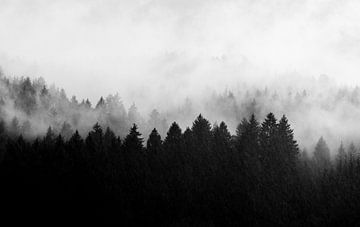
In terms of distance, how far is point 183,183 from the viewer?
112 meters

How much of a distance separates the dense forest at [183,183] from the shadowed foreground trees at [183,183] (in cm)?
18

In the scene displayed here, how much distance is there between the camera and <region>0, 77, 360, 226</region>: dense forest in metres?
106

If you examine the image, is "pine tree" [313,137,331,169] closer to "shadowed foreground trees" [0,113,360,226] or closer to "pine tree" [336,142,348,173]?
"pine tree" [336,142,348,173]

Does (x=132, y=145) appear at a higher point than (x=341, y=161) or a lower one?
lower

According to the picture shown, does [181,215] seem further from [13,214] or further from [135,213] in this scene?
[13,214]

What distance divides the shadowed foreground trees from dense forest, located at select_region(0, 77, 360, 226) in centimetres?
18

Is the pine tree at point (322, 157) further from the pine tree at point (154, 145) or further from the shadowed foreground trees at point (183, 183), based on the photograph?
the pine tree at point (154, 145)

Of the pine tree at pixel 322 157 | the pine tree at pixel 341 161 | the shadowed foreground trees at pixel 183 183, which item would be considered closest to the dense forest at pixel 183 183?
the shadowed foreground trees at pixel 183 183

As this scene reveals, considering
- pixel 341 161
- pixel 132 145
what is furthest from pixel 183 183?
pixel 341 161

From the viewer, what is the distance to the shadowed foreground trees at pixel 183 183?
10581 centimetres

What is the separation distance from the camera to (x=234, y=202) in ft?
356

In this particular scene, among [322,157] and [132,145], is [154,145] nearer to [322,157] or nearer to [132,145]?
[132,145]

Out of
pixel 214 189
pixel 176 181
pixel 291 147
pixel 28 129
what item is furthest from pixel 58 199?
pixel 28 129

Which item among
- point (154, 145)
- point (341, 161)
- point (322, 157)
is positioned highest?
point (322, 157)
